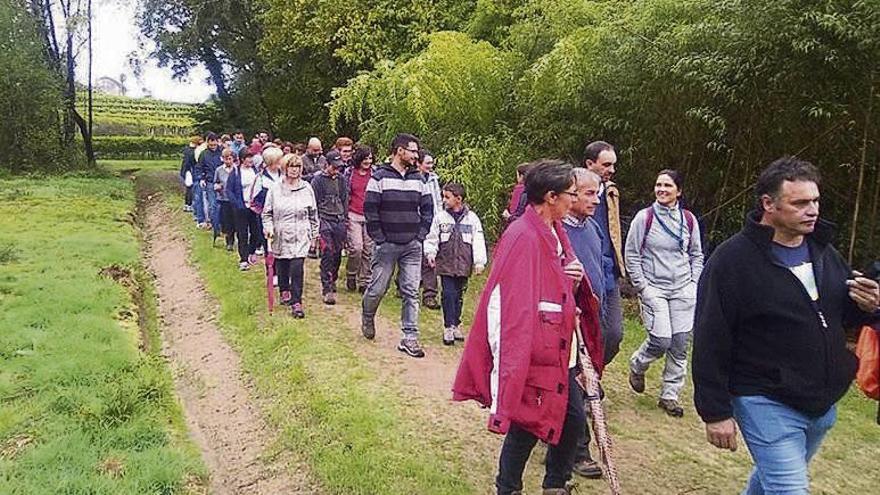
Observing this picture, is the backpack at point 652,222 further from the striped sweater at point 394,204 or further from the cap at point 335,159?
the cap at point 335,159

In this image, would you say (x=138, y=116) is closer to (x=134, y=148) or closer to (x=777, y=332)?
(x=134, y=148)

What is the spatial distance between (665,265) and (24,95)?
88.6ft

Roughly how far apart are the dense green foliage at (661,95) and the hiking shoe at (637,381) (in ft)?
10.3

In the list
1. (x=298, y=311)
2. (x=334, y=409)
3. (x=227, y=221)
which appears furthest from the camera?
(x=227, y=221)

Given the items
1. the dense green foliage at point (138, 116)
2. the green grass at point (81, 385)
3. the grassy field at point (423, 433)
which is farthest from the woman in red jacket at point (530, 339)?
the dense green foliage at point (138, 116)

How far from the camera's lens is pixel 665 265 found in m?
5.92

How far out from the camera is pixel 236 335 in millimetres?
8477

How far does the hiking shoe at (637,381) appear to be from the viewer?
647 cm

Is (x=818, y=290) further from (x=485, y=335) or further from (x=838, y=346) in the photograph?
(x=485, y=335)

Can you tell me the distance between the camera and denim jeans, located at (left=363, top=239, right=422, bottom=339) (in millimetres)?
7422

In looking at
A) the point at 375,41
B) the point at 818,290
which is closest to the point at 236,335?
the point at 818,290

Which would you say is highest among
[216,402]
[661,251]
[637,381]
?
[661,251]

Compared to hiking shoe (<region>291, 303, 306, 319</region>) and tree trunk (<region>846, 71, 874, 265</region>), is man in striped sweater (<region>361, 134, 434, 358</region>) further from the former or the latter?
tree trunk (<region>846, 71, 874, 265</region>)

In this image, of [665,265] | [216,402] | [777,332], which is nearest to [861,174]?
[665,265]
